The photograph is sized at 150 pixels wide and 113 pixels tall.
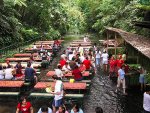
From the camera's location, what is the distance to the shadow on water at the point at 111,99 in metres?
14.7

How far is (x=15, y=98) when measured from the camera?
1591 centimetres

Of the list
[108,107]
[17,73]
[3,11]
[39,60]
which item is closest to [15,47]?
[3,11]

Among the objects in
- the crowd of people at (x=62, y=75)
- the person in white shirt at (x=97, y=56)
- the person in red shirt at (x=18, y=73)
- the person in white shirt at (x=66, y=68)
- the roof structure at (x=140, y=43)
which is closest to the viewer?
the crowd of people at (x=62, y=75)

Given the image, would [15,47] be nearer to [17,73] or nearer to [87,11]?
[17,73]

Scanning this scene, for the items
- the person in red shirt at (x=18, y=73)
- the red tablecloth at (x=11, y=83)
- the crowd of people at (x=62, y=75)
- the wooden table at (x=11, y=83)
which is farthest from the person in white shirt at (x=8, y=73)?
the red tablecloth at (x=11, y=83)

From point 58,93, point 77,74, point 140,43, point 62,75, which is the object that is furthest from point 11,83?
point 140,43

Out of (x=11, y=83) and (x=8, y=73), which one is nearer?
(x=11, y=83)

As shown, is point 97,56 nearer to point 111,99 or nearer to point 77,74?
point 77,74

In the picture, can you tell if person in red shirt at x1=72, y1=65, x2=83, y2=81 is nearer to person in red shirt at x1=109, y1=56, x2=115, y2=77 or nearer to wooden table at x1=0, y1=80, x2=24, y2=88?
wooden table at x1=0, y1=80, x2=24, y2=88

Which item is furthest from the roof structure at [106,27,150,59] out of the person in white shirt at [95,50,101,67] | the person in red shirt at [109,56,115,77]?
the person in white shirt at [95,50,101,67]

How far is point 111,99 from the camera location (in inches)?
642

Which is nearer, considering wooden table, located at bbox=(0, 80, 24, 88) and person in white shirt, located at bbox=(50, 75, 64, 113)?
person in white shirt, located at bbox=(50, 75, 64, 113)

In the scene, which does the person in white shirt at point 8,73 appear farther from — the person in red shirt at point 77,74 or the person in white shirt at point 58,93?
the person in white shirt at point 58,93

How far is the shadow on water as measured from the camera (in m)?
14.7
